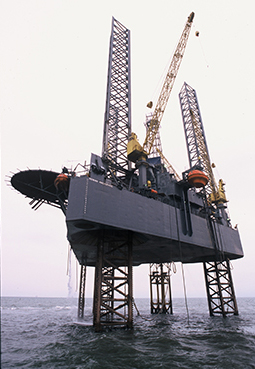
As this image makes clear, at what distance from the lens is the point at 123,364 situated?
1073cm

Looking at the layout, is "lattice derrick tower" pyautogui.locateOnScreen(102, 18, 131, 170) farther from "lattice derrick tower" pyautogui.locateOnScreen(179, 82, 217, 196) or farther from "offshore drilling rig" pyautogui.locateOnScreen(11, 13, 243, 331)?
"lattice derrick tower" pyautogui.locateOnScreen(179, 82, 217, 196)

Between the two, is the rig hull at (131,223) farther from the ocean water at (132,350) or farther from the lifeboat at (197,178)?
the ocean water at (132,350)

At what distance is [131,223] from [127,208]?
132 centimetres

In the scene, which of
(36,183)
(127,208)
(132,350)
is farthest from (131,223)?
(36,183)

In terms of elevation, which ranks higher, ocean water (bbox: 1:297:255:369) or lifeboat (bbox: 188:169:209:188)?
lifeboat (bbox: 188:169:209:188)

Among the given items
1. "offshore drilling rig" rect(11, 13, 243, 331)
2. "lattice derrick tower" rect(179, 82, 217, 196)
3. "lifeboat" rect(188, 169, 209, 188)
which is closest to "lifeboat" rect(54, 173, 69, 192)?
"offshore drilling rig" rect(11, 13, 243, 331)

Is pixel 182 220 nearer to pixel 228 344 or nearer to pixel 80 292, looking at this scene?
pixel 228 344

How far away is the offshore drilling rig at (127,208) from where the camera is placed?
18109 mm

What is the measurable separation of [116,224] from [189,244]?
9883 millimetres

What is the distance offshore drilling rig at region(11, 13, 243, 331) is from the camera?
18.1 meters

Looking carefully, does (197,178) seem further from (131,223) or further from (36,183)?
(36,183)

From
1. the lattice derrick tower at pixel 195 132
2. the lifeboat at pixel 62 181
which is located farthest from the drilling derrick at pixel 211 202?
the lifeboat at pixel 62 181

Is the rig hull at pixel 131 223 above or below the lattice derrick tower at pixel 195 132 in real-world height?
below

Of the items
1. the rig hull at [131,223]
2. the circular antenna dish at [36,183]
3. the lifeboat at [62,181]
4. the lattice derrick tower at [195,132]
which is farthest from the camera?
the lattice derrick tower at [195,132]
